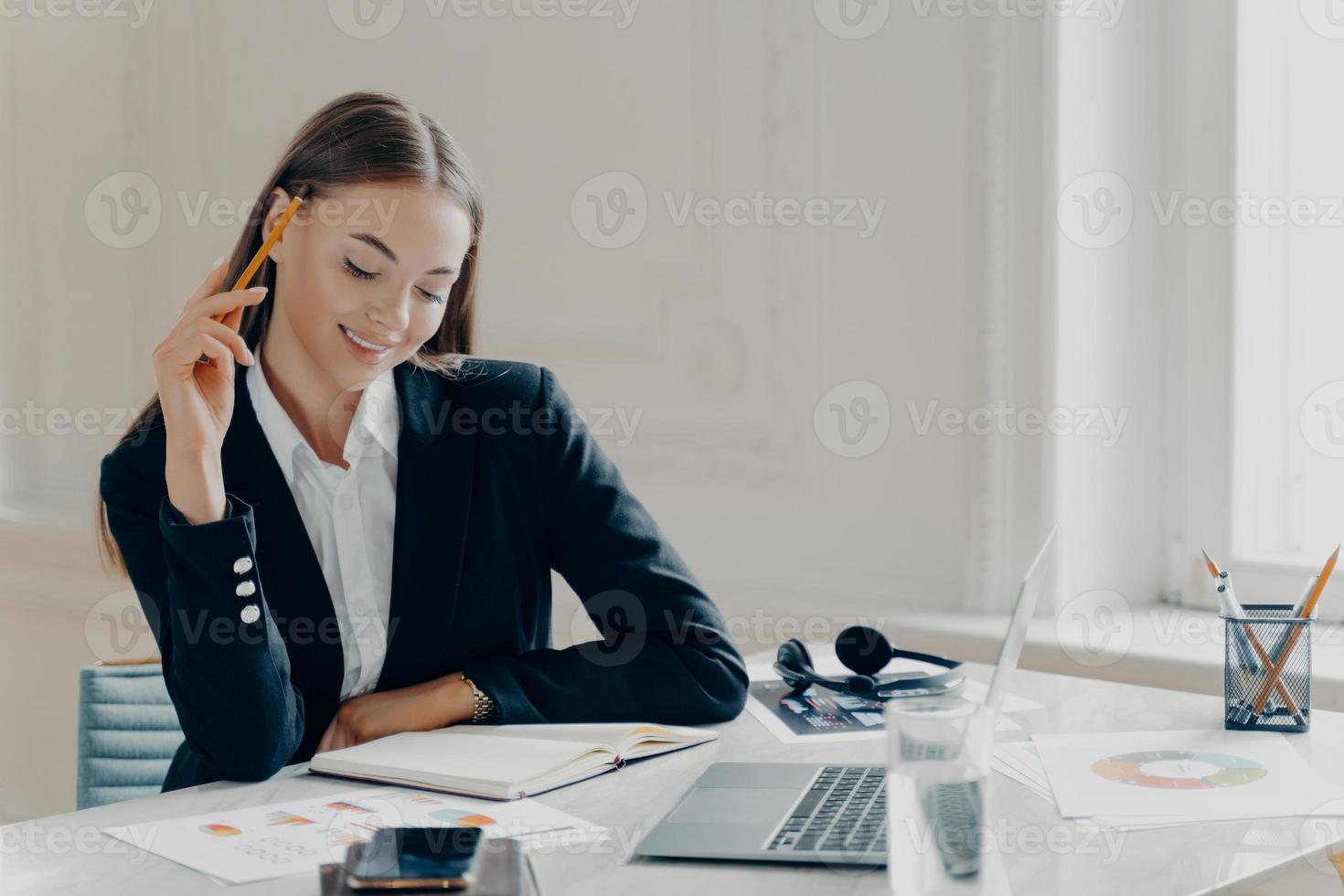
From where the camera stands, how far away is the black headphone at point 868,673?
5.31ft

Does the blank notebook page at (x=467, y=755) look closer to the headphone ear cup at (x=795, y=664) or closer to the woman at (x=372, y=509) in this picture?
the woman at (x=372, y=509)

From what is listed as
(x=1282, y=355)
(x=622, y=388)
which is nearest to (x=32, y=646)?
(x=622, y=388)

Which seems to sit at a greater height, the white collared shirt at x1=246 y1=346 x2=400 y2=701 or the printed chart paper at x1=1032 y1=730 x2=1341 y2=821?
the white collared shirt at x1=246 y1=346 x2=400 y2=701

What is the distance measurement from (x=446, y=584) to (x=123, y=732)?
52cm

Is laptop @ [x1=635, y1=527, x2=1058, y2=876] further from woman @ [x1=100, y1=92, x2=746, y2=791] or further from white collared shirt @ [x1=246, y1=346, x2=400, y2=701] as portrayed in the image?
white collared shirt @ [x1=246, y1=346, x2=400, y2=701]

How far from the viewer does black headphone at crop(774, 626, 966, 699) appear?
5.31 feet

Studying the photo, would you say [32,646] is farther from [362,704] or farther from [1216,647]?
[1216,647]

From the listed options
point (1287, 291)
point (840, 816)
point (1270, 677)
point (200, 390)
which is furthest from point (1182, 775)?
point (1287, 291)

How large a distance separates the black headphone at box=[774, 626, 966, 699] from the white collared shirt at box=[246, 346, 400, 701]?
1.65 feet

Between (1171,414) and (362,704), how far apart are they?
151cm

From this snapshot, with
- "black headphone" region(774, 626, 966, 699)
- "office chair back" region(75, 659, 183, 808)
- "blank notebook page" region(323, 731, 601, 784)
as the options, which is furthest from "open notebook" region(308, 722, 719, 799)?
"office chair back" region(75, 659, 183, 808)

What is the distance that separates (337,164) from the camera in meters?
1.65

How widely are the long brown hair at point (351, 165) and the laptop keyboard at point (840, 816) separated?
0.85m

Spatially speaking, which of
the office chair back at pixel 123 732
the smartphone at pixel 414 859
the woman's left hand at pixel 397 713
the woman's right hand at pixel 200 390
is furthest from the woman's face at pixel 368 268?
the smartphone at pixel 414 859
